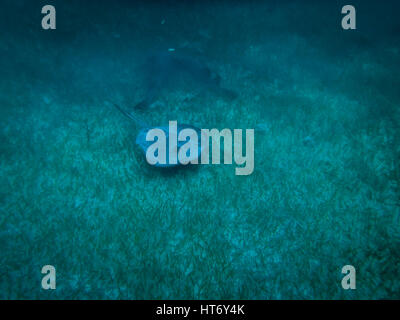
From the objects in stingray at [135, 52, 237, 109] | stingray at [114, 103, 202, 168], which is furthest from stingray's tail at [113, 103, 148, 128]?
stingray at [135, 52, 237, 109]

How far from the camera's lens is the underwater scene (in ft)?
7.36

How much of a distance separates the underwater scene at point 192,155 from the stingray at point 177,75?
0.03m

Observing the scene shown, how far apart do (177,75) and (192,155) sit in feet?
7.25

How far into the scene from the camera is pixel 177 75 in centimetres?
430

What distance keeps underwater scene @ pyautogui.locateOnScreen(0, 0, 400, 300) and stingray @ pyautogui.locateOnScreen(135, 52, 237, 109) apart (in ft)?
0.09

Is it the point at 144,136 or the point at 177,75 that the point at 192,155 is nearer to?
Answer: the point at 144,136

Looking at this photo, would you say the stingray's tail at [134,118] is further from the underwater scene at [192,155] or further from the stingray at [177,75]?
the stingray at [177,75]

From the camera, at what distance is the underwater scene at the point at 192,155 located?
2.24 meters

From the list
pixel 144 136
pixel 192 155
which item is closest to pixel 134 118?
pixel 144 136

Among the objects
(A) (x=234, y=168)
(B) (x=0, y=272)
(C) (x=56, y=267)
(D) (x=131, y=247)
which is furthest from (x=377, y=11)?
(B) (x=0, y=272)

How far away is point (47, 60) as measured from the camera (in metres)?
4.30
